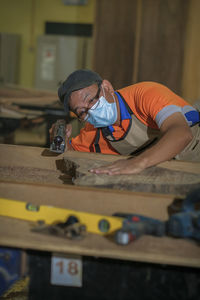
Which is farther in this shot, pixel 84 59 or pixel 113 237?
→ pixel 84 59

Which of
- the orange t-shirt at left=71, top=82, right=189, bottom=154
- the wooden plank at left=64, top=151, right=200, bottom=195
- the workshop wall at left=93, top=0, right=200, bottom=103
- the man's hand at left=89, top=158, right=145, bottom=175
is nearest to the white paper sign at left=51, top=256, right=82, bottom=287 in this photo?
the wooden plank at left=64, top=151, right=200, bottom=195

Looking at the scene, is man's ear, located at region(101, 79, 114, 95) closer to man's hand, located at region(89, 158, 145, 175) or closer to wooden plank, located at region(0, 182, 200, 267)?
man's hand, located at region(89, 158, 145, 175)

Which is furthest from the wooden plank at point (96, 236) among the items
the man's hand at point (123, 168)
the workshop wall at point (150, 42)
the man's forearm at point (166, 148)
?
the workshop wall at point (150, 42)

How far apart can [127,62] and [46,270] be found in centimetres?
573

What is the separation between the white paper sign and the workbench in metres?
0.03

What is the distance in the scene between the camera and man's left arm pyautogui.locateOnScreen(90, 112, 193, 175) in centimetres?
191

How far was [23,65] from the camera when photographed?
35.0 ft

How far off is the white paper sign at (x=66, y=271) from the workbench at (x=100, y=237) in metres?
0.03

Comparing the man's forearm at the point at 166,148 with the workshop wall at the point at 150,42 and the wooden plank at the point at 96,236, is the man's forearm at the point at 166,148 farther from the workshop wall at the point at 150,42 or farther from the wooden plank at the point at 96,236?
the workshop wall at the point at 150,42

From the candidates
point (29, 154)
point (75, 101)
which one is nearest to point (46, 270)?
point (29, 154)

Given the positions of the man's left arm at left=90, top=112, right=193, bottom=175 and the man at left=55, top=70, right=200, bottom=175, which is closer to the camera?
the man's left arm at left=90, top=112, right=193, bottom=175

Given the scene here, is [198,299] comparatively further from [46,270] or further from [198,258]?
[46,270]

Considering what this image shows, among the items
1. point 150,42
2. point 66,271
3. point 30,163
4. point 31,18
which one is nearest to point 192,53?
point 150,42

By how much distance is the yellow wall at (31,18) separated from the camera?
10.3 meters
